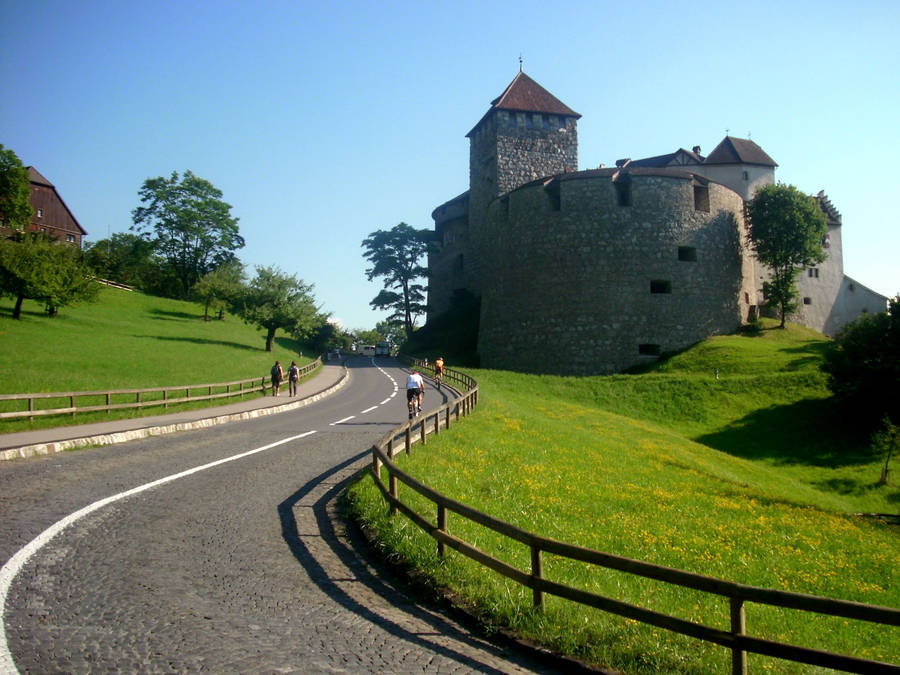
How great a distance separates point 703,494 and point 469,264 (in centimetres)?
5059

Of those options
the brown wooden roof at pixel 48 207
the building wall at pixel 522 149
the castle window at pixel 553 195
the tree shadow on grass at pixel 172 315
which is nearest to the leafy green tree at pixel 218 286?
the tree shadow on grass at pixel 172 315

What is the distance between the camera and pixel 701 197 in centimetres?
4559

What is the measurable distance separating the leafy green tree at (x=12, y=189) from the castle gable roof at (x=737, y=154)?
185 feet

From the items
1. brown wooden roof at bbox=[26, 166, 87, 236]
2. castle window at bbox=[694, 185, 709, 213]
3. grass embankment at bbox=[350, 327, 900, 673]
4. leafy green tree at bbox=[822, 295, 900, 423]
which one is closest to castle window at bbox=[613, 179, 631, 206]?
castle window at bbox=[694, 185, 709, 213]

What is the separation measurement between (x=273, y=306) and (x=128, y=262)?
117 ft

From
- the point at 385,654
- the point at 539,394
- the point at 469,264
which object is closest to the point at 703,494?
the point at 385,654

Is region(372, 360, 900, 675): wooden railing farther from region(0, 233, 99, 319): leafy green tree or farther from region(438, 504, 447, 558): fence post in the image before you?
region(0, 233, 99, 319): leafy green tree

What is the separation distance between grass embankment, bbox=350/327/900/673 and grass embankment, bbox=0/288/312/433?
478 inches

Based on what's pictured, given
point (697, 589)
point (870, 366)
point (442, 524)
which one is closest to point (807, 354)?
point (870, 366)

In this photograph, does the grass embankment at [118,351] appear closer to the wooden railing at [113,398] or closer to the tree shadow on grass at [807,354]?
the wooden railing at [113,398]

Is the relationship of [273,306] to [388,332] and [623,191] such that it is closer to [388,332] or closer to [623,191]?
[623,191]

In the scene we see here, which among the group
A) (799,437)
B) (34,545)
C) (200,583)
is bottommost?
(799,437)

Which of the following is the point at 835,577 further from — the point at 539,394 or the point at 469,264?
the point at 469,264

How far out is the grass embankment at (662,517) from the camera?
6.11 meters
